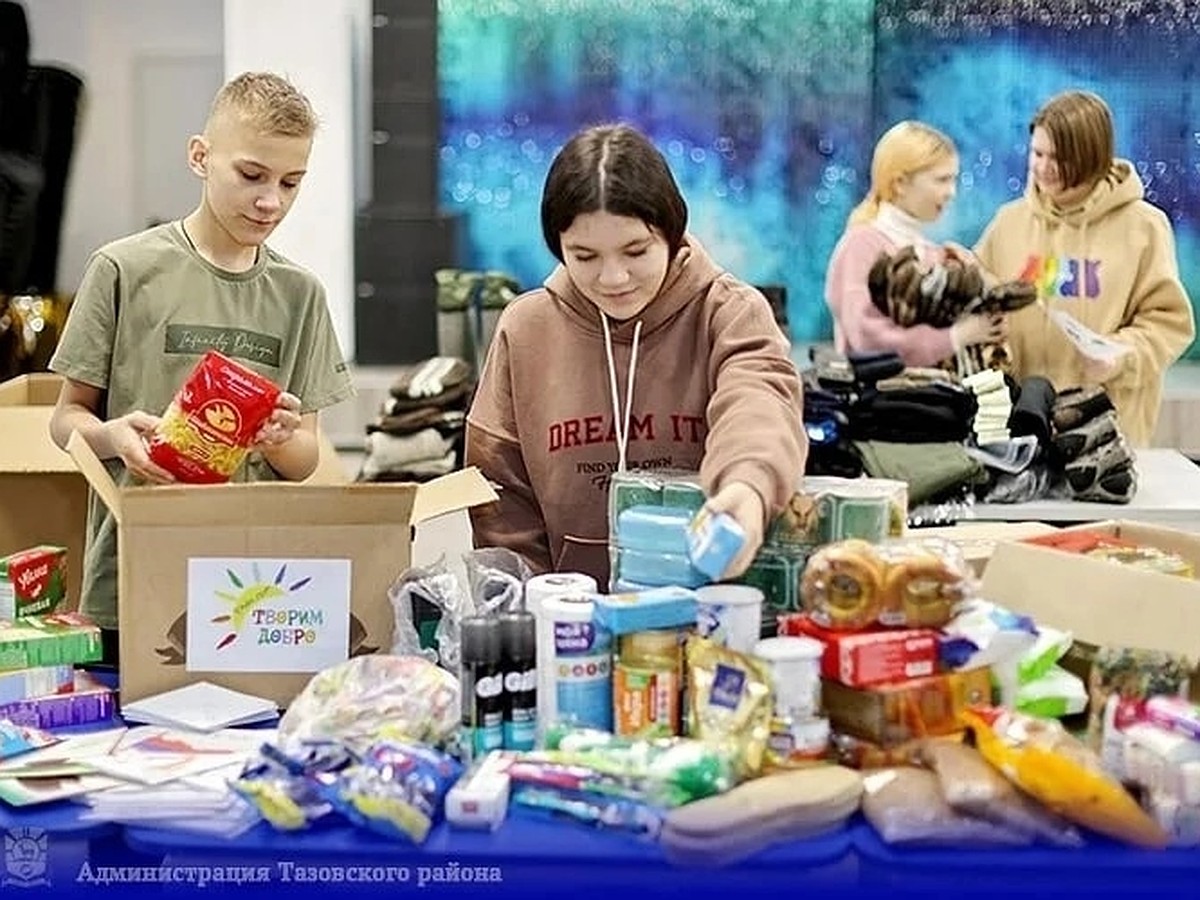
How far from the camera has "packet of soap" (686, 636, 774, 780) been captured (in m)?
1.45

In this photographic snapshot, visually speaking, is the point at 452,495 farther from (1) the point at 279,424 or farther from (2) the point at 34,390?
(2) the point at 34,390

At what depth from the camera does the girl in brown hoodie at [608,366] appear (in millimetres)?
1737

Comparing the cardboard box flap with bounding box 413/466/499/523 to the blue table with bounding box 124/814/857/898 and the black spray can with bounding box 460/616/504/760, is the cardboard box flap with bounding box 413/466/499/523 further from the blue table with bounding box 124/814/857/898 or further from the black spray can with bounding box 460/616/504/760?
the blue table with bounding box 124/814/857/898

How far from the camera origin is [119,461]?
2.02 m

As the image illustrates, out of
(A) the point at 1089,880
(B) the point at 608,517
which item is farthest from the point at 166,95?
(A) the point at 1089,880

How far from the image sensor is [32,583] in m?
1.79

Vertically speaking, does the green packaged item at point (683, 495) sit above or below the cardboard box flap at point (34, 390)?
below

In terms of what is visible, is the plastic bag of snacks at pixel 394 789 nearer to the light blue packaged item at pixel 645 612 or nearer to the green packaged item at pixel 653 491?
the light blue packaged item at pixel 645 612

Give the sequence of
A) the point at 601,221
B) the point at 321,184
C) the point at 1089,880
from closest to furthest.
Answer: the point at 1089,880 → the point at 601,221 → the point at 321,184

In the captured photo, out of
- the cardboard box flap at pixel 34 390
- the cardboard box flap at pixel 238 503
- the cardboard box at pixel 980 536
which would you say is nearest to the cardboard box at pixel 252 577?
the cardboard box flap at pixel 238 503

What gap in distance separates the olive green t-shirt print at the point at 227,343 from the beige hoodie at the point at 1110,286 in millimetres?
2242

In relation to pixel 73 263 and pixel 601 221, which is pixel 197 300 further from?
pixel 73 263

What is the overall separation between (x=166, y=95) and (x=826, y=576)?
153 inches

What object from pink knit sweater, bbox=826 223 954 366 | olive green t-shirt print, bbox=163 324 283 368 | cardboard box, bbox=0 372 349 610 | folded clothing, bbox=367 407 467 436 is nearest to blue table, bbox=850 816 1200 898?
olive green t-shirt print, bbox=163 324 283 368
